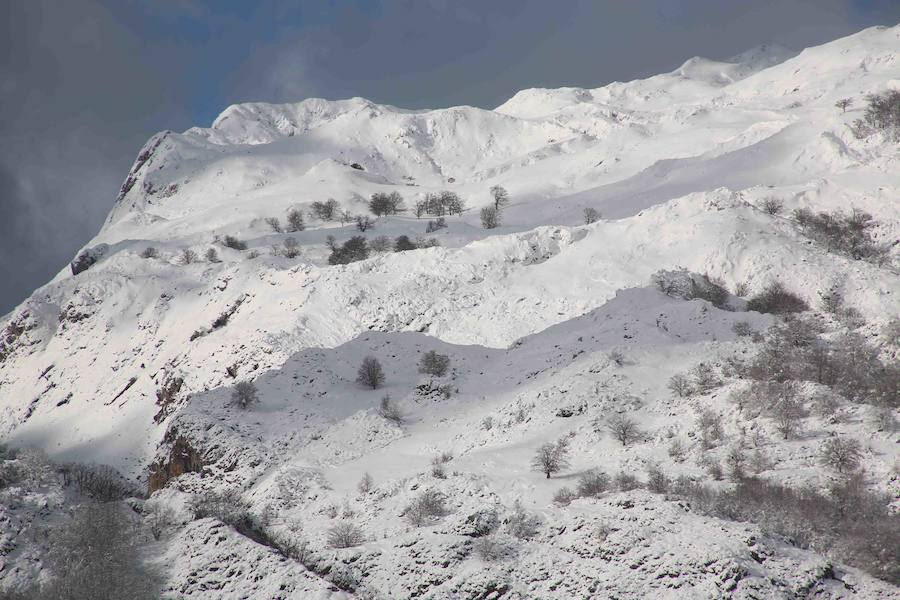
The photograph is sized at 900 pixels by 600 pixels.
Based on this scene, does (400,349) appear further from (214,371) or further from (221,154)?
(221,154)

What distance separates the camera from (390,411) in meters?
27.4

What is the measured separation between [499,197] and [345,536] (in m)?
65.5

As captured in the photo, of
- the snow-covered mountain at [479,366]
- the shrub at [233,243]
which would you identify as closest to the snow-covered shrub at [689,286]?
the snow-covered mountain at [479,366]

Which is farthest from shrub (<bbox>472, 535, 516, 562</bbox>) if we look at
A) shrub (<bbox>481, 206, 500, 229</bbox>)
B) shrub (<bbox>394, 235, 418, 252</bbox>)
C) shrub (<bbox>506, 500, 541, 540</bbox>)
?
shrub (<bbox>481, 206, 500, 229</bbox>)

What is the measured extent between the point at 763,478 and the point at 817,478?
3.60ft

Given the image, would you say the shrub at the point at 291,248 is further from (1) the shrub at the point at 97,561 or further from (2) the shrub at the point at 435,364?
(1) the shrub at the point at 97,561

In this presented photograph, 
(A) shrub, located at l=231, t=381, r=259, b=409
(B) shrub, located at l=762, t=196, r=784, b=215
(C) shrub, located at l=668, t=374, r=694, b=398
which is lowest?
(C) shrub, located at l=668, t=374, r=694, b=398

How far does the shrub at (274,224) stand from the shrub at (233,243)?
5.54 metres

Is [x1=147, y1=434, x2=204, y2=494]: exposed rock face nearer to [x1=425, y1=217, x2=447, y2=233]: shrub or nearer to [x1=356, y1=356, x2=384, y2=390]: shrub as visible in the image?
[x1=356, y1=356, x2=384, y2=390]: shrub

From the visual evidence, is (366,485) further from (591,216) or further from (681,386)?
(591,216)

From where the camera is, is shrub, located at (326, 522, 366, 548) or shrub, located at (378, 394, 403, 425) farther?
shrub, located at (378, 394, 403, 425)

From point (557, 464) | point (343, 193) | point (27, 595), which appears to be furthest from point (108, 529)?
point (343, 193)

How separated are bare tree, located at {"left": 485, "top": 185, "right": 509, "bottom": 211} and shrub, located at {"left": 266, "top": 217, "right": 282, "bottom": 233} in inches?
1124

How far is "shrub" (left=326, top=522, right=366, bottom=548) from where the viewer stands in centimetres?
1295
